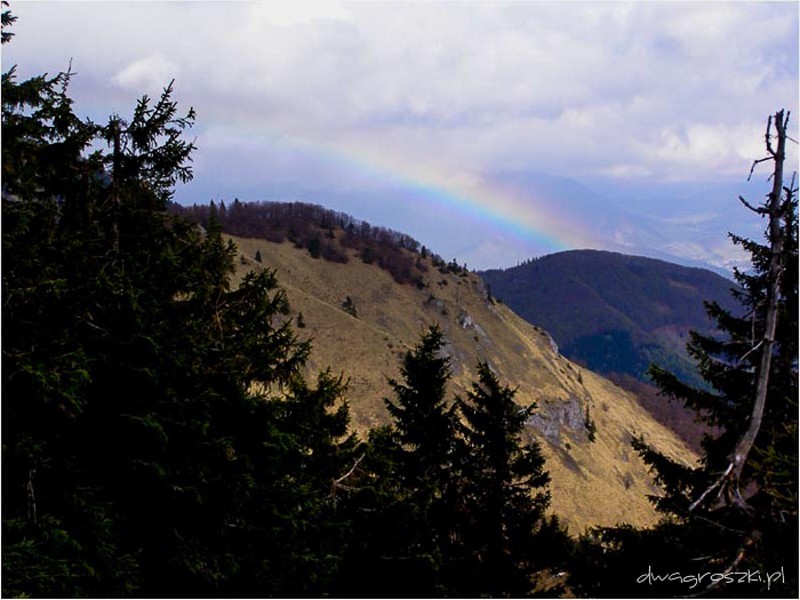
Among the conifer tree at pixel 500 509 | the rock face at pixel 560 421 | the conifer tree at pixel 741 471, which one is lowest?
the rock face at pixel 560 421

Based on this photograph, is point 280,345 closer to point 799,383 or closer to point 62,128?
point 62,128

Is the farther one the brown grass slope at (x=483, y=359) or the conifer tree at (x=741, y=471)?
the brown grass slope at (x=483, y=359)

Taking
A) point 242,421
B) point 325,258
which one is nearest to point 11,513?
point 242,421

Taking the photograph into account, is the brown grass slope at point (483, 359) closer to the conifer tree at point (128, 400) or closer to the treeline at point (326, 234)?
the treeline at point (326, 234)

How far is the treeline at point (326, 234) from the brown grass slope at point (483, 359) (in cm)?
330

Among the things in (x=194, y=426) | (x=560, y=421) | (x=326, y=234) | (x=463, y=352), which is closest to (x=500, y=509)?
(x=194, y=426)

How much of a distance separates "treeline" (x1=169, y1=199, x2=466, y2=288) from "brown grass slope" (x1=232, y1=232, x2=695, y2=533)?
330 centimetres

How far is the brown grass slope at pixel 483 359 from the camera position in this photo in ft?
248

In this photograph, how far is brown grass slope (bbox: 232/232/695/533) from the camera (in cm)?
7550

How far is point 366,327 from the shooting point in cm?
9156

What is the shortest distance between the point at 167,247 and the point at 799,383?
11464 mm

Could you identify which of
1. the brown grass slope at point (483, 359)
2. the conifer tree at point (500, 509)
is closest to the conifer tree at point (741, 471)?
the conifer tree at point (500, 509)

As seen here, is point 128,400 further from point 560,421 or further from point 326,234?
point 326,234

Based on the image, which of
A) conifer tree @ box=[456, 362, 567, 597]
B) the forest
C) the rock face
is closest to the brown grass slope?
the rock face
